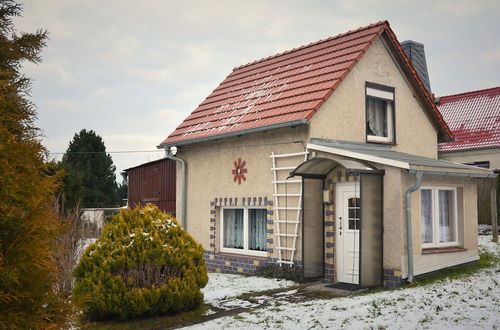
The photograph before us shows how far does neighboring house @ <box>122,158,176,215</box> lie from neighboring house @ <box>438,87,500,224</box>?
13552mm

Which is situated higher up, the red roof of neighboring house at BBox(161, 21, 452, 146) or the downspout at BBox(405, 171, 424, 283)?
the red roof of neighboring house at BBox(161, 21, 452, 146)

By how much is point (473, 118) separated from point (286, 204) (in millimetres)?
18422

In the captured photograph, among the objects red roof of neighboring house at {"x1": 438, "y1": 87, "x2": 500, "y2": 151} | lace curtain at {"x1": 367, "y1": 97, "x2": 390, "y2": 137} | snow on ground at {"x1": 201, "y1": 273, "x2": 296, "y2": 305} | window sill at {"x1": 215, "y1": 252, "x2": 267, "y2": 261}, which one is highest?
red roof of neighboring house at {"x1": 438, "y1": 87, "x2": 500, "y2": 151}

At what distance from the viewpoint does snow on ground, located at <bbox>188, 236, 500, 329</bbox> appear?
7.27 m

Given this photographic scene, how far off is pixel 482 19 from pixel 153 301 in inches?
566

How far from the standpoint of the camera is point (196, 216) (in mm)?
15117

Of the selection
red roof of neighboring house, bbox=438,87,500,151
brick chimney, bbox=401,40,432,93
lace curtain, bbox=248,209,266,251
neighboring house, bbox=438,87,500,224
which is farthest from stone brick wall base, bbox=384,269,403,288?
red roof of neighboring house, bbox=438,87,500,151

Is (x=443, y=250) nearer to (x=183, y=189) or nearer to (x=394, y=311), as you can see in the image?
(x=394, y=311)

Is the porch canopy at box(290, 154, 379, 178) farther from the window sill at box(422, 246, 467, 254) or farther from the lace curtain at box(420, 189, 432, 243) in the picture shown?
the window sill at box(422, 246, 467, 254)

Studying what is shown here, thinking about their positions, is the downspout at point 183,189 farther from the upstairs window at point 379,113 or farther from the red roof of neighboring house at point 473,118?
the red roof of neighboring house at point 473,118

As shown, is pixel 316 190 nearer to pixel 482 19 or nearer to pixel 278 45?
pixel 482 19

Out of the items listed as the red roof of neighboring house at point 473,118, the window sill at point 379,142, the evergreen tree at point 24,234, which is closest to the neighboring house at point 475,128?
the red roof of neighboring house at point 473,118

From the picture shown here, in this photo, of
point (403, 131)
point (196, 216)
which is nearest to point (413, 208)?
point (403, 131)

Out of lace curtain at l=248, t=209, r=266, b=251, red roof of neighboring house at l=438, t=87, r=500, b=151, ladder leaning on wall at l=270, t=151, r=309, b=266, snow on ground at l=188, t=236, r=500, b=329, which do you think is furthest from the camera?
red roof of neighboring house at l=438, t=87, r=500, b=151
